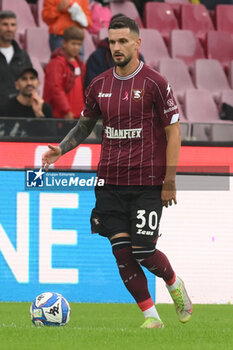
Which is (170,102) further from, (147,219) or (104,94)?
(147,219)

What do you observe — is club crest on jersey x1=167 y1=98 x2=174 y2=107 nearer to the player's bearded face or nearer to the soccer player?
the soccer player

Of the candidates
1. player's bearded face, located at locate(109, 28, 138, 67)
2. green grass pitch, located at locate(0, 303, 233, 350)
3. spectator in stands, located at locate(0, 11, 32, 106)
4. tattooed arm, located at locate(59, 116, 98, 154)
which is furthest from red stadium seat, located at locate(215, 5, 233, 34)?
player's bearded face, located at locate(109, 28, 138, 67)

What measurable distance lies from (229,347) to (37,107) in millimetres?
5395

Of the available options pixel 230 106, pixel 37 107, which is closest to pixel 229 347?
pixel 37 107

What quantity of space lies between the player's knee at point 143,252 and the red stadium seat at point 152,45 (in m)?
8.57

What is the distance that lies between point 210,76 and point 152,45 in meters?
1.06

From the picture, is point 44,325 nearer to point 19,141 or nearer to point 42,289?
point 42,289

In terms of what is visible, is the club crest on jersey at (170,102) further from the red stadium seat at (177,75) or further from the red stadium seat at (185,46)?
the red stadium seat at (185,46)

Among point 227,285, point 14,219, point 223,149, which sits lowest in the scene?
point 227,285

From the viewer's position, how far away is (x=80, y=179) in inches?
340

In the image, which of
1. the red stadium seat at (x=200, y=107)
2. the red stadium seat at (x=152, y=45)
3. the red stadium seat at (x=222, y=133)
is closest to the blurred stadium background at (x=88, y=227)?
the red stadium seat at (x=222, y=133)

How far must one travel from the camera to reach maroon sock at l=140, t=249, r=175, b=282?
20.7 feet

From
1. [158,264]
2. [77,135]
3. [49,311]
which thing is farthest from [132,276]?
[77,135]

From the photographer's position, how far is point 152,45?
14.8m
